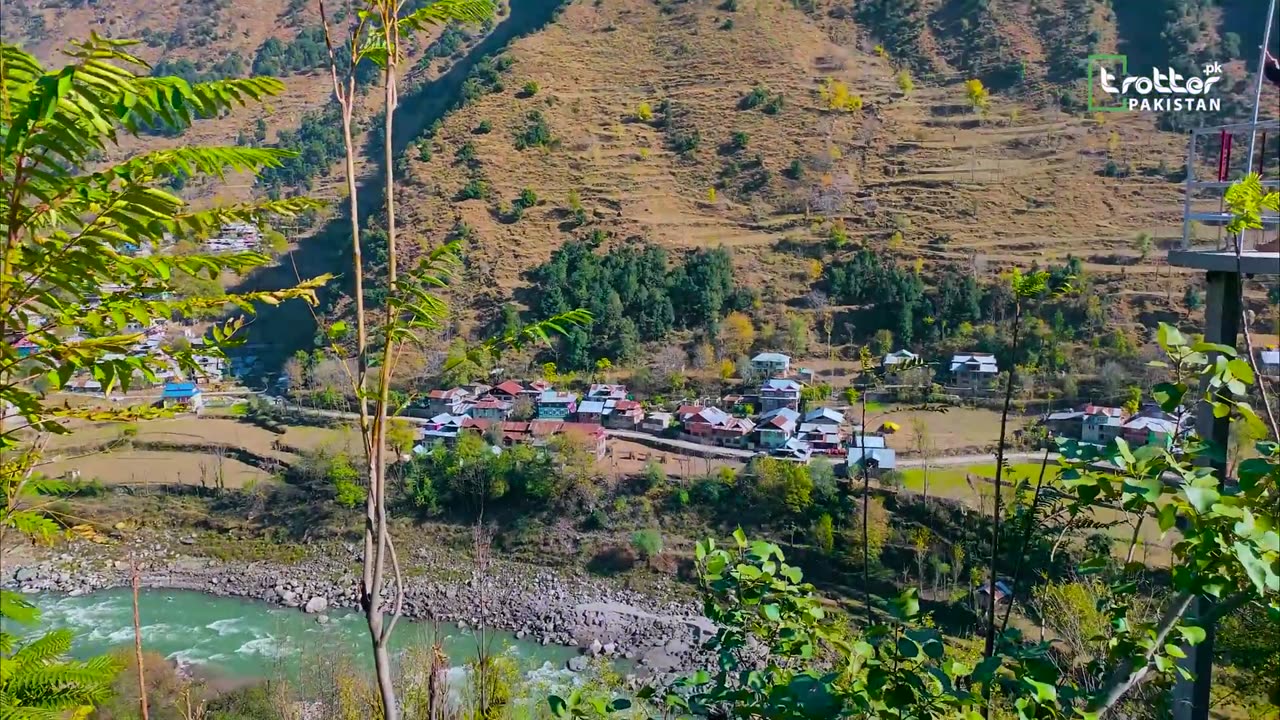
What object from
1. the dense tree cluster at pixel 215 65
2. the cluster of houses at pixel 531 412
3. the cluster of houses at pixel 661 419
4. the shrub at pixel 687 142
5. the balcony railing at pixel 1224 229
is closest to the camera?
the balcony railing at pixel 1224 229

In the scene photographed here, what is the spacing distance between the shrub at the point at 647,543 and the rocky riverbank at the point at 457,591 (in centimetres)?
80

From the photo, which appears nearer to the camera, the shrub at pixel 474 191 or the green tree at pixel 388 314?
the green tree at pixel 388 314

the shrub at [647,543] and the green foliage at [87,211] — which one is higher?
the green foliage at [87,211]

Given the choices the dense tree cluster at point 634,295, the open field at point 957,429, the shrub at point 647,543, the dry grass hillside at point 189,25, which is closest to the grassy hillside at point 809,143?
the dense tree cluster at point 634,295

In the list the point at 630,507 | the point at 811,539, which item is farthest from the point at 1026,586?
the point at 630,507

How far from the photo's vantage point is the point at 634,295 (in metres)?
22.4

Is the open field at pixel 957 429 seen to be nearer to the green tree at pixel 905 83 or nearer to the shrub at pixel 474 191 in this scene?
the shrub at pixel 474 191

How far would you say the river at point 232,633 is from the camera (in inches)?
451

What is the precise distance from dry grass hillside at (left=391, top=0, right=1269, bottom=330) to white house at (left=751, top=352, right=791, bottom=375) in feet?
11.1

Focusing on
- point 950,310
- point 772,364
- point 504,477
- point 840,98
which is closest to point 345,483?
point 504,477

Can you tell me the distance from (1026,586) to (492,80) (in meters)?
29.3

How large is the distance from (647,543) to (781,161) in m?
18.4

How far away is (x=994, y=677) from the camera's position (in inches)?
36.8

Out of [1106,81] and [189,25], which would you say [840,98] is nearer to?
[1106,81]
